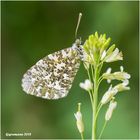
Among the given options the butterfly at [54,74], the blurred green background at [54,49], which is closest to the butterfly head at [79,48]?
the butterfly at [54,74]

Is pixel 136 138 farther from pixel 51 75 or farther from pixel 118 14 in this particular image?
pixel 51 75

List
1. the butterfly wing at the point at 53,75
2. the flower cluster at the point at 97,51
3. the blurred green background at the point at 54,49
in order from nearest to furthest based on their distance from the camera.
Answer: the flower cluster at the point at 97,51 < the butterfly wing at the point at 53,75 < the blurred green background at the point at 54,49

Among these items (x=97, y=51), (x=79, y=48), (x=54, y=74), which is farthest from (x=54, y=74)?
(x=97, y=51)

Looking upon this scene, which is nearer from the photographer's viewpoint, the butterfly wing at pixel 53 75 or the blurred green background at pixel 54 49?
the butterfly wing at pixel 53 75

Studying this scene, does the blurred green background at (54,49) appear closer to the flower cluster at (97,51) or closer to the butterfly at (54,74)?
the butterfly at (54,74)

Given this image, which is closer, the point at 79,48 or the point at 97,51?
the point at 97,51

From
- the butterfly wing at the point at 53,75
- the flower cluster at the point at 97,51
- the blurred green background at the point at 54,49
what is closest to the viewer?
the flower cluster at the point at 97,51

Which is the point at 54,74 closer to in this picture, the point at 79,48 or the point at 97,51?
the point at 79,48

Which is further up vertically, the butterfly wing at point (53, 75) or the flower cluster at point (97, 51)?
the flower cluster at point (97, 51)

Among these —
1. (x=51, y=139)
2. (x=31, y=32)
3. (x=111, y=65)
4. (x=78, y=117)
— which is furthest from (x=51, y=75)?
(x=31, y=32)
